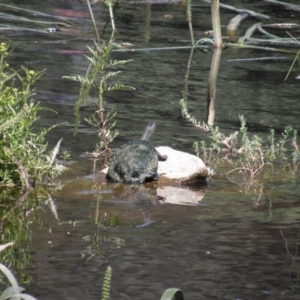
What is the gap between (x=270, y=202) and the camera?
5676 mm

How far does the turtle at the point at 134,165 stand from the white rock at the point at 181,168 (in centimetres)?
12

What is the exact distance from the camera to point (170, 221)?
5195 mm

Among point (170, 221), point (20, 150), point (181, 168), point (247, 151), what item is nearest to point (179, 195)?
point (181, 168)

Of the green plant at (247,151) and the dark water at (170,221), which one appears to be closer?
the dark water at (170,221)

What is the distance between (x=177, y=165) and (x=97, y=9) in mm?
8129

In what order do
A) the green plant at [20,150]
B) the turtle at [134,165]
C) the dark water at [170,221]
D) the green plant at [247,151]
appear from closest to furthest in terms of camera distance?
the dark water at [170,221], the green plant at [20,150], the turtle at [134,165], the green plant at [247,151]

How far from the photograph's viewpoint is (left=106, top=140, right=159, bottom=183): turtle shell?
5945 mm

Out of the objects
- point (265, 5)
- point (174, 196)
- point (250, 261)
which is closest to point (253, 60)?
point (265, 5)

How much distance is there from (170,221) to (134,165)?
2.77 ft

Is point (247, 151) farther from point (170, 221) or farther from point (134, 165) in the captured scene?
point (170, 221)

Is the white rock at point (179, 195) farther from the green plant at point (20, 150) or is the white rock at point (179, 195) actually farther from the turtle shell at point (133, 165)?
the green plant at point (20, 150)

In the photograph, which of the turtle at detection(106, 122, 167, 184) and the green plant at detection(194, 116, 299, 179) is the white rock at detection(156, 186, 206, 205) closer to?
Result: the turtle at detection(106, 122, 167, 184)

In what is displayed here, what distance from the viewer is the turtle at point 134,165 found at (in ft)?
19.5

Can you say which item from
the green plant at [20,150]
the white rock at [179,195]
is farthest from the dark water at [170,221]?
the green plant at [20,150]
